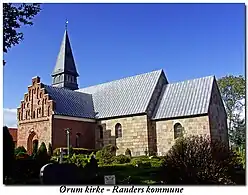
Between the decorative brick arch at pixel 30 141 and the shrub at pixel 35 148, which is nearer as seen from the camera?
the shrub at pixel 35 148

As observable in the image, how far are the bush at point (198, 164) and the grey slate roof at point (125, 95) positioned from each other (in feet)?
45.9

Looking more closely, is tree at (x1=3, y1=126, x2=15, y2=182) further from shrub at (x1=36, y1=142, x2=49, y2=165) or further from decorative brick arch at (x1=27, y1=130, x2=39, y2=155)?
decorative brick arch at (x1=27, y1=130, x2=39, y2=155)

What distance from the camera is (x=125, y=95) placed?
2678 cm

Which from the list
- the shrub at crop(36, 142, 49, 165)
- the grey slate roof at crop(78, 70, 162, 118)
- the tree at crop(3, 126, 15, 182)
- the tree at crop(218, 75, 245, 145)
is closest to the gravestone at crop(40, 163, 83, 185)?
the tree at crop(3, 126, 15, 182)

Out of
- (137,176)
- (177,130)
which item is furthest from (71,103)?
(137,176)

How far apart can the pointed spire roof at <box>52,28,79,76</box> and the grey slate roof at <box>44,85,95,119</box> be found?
11.5 m

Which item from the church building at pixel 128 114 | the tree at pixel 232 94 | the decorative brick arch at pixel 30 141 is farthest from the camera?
the tree at pixel 232 94

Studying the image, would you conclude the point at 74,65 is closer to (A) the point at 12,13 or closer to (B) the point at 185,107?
(B) the point at 185,107

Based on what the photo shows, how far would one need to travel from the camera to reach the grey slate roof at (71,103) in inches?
1002

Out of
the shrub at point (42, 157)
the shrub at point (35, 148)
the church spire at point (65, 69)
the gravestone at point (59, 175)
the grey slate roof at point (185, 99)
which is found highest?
the church spire at point (65, 69)

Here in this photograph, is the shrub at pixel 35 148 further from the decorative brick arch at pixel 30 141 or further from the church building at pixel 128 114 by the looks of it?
the church building at pixel 128 114

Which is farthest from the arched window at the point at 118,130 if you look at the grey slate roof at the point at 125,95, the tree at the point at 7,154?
the tree at the point at 7,154

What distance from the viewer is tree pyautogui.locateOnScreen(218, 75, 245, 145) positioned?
32.9m

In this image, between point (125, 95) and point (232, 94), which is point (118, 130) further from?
point (232, 94)
